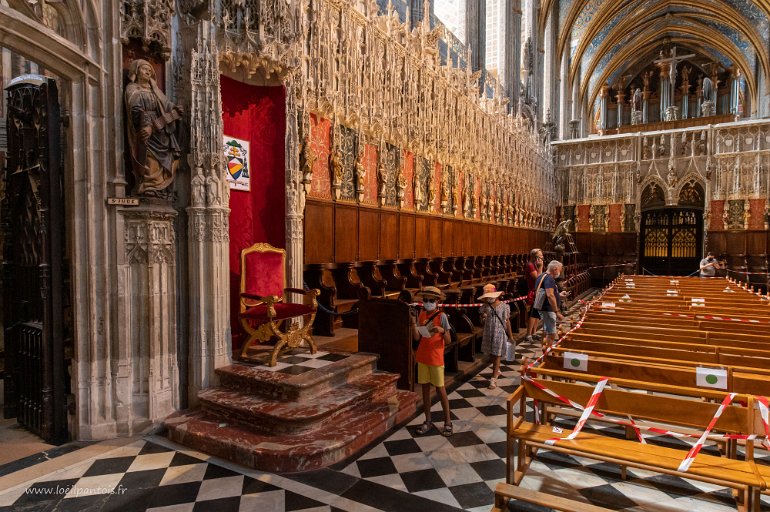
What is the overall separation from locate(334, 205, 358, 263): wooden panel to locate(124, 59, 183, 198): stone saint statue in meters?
3.69

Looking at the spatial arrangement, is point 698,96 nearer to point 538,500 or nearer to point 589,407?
point 589,407

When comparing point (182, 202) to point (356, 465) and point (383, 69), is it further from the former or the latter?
point (383, 69)

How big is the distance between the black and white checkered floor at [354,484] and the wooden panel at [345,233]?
4311 millimetres

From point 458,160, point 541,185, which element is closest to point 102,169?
point 458,160

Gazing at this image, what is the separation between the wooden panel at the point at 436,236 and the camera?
11.2m

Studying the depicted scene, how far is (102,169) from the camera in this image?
405 centimetres

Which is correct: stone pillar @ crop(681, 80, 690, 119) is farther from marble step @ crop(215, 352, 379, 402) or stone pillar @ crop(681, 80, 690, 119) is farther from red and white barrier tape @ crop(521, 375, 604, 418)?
red and white barrier tape @ crop(521, 375, 604, 418)

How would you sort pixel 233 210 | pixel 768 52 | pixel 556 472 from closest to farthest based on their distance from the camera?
1. pixel 556 472
2. pixel 233 210
3. pixel 768 52

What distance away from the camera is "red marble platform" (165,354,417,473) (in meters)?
3.61

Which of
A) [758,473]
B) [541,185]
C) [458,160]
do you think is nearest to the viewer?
[758,473]

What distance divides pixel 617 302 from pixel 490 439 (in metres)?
4.04

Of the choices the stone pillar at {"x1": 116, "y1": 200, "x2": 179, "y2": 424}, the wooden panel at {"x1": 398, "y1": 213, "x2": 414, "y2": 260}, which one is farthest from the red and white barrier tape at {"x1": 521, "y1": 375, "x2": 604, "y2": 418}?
the wooden panel at {"x1": 398, "y1": 213, "x2": 414, "y2": 260}

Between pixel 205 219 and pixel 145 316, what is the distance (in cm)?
110

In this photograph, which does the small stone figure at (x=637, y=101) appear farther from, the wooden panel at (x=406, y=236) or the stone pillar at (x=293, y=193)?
the stone pillar at (x=293, y=193)
